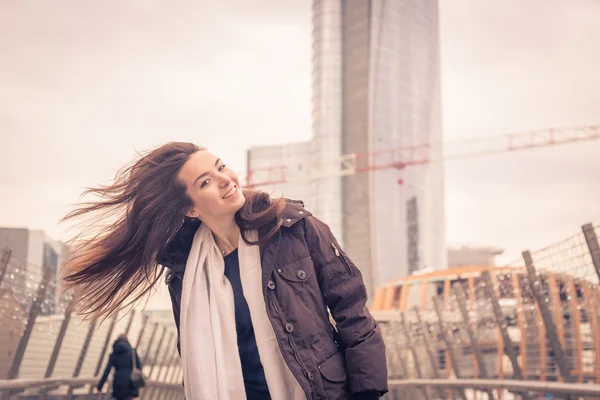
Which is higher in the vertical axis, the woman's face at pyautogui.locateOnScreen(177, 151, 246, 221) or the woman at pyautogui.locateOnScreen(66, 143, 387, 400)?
the woman's face at pyautogui.locateOnScreen(177, 151, 246, 221)

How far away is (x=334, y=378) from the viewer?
3.01 metres

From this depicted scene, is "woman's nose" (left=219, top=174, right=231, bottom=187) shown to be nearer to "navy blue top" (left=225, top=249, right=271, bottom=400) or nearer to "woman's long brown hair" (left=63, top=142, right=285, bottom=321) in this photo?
"woman's long brown hair" (left=63, top=142, right=285, bottom=321)

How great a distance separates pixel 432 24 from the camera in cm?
9731

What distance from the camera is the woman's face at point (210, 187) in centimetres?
339

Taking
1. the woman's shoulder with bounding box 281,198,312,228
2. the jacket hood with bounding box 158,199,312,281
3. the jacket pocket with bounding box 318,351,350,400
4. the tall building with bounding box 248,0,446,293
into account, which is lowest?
the jacket pocket with bounding box 318,351,350,400

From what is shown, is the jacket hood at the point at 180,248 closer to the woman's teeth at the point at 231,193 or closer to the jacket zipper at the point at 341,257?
the woman's teeth at the point at 231,193

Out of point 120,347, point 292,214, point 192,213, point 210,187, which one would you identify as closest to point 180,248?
point 192,213

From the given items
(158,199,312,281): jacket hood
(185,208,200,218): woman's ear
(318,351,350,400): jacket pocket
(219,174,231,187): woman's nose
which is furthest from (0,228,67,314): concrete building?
(318,351,350,400): jacket pocket

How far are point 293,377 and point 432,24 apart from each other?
9718 cm

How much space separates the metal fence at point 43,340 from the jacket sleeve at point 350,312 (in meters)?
2.05

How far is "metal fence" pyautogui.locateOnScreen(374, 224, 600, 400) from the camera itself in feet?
18.6

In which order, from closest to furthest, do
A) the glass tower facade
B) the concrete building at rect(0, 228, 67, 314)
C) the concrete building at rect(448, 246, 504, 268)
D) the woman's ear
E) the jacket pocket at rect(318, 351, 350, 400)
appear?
the jacket pocket at rect(318, 351, 350, 400) → the woman's ear → the concrete building at rect(0, 228, 67, 314) → the glass tower facade → the concrete building at rect(448, 246, 504, 268)

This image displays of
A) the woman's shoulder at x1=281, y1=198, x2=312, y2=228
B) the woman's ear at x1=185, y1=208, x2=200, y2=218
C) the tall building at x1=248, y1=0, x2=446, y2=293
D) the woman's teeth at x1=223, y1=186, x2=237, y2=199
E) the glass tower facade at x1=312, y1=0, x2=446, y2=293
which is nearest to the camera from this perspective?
the woman's shoulder at x1=281, y1=198, x2=312, y2=228

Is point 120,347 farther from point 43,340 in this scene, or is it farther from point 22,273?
point 22,273
